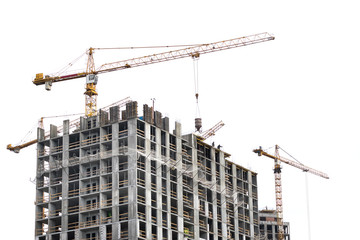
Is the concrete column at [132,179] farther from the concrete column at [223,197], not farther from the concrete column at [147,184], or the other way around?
the concrete column at [223,197]

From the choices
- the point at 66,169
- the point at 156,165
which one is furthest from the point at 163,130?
the point at 66,169

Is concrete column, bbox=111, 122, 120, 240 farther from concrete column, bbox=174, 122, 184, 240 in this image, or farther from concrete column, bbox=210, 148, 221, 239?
concrete column, bbox=210, 148, 221, 239

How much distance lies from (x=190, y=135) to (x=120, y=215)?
91.7 feet

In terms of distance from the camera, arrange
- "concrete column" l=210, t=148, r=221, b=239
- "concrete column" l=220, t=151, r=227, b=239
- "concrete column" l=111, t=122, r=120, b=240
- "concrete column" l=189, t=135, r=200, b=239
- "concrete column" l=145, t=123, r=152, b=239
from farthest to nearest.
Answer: "concrete column" l=220, t=151, r=227, b=239, "concrete column" l=210, t=148, r=221, b=239, "concrete column" l=189, t=135, r=200, b=239, "concrete column" l=145, t=123, r=152, b=239, "concrete column" l=111, t=122, r=120, b=240

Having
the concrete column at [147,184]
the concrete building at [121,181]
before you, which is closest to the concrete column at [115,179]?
the concrete building at [121,181]

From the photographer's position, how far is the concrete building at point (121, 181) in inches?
6658

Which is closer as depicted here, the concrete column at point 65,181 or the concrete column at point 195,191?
the concrete column at point 65,181

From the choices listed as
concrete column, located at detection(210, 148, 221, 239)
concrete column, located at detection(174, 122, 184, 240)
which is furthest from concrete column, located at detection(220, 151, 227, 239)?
concrete column, located at detection(174, 122, 184, 240)

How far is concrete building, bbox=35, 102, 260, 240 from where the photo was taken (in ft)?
555

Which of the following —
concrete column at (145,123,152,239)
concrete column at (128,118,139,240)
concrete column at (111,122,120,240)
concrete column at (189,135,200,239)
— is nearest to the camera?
concrete column at (128,118,139,240)

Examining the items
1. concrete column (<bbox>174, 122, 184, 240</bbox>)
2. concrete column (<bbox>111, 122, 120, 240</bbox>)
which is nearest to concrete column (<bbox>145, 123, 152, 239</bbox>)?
concrete column (<bbox>111, 122, 120, 240</bbox>)

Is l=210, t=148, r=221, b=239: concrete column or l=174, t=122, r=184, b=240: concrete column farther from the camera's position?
l=210, t=148, r=221, b=239: concrete column

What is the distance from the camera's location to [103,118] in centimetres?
17788

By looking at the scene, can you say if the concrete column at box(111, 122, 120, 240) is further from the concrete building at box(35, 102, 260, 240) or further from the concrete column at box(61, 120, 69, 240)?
the concrete column at box(61, 120, 69, 240)
